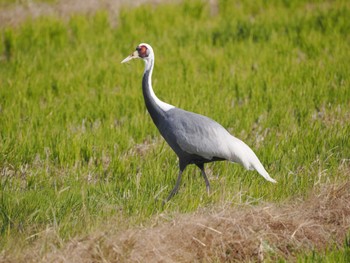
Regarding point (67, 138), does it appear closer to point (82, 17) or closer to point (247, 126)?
point (247, 126)

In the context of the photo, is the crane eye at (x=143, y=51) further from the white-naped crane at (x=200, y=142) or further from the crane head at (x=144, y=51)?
the white-naped crane at (x=200, y=142)

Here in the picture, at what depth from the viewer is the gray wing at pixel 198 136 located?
464 centimetres

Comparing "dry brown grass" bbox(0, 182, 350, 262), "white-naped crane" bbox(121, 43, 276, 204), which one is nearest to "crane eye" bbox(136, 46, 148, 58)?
"white-naped crane" bbox(121, 43, 276, 204)

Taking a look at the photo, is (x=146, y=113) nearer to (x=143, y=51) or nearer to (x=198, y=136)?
(x=143, y=51)

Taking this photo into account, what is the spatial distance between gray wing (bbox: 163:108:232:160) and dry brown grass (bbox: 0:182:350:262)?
1.63ft

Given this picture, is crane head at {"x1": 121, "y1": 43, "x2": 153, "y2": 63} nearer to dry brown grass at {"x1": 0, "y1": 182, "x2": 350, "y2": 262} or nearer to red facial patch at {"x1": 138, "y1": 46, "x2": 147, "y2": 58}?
red facial patch at {"x1": 138, "y1": 46, "x2": 147, "y2": 58}

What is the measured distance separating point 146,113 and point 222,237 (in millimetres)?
2706

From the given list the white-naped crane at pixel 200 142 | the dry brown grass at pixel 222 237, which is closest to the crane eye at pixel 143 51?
the white-naped crane at pixel 200 142

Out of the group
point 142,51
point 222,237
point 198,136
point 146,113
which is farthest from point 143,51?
point 222,237

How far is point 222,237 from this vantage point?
13.0ft

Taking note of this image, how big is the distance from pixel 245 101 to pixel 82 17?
3.44m

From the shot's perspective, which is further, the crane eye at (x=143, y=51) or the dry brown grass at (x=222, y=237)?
the crane eye at (x=143, y=51)

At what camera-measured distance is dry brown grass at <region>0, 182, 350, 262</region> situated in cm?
367

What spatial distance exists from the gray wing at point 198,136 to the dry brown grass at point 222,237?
0.50 meters
